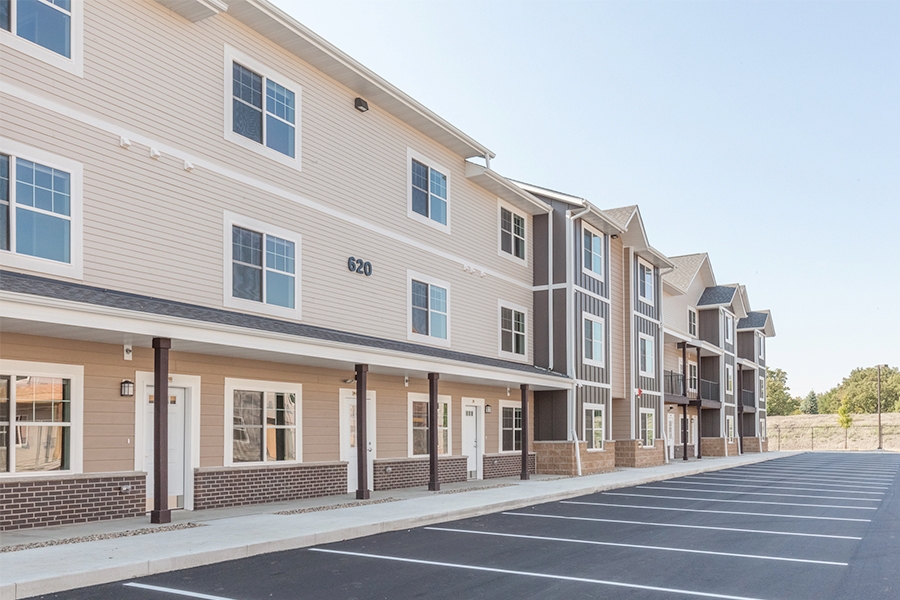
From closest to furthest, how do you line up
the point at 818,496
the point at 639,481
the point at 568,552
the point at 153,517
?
the point at 568,552 < the point at 153,517 < the point at 818,496 < the point at 639,481

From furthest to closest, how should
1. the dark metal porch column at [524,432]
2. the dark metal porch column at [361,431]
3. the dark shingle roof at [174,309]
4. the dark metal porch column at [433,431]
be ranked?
the dark metal porch column at [524,432]
the dark metal porch column at [433,431]
the dark metal porch column at [361,431]
the dark shingle roof at [174,309]

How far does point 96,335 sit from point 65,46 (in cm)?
427

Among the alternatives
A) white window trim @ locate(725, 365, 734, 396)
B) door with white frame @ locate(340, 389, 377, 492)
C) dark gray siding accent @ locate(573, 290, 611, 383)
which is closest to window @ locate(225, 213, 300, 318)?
door with white frame @ locate(340, 389, 377, 492)

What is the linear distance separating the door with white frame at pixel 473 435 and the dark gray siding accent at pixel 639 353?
964 centimetres

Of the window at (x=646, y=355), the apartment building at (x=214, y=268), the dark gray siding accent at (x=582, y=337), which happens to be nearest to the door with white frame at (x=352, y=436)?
the apartment building at (x=214, y=268)

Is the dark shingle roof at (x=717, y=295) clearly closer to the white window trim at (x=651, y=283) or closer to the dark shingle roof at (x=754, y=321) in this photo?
the dark shingle roof at (x=754, y=321)

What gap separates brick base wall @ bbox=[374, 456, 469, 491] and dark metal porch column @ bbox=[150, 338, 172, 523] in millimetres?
6838

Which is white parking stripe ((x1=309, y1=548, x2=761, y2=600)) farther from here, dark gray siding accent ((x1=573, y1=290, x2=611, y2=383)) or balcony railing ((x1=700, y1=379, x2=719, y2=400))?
balcony railing ((x1=700, y1=379, x2=719, y2=400))

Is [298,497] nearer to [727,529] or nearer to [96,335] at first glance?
[96,335]

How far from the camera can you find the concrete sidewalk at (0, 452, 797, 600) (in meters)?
8.16

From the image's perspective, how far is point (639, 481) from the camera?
2273 centimetres

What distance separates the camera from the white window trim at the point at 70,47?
11.0m

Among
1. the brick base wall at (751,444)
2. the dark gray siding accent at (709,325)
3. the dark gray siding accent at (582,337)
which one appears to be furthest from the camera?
the brick base wall at (751,444)

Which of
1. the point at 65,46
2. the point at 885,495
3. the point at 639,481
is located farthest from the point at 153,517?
the point at 885,495
